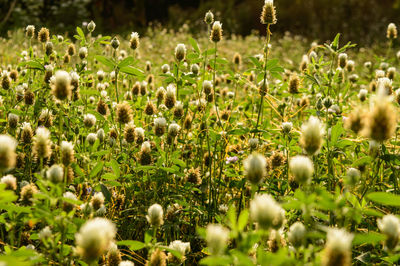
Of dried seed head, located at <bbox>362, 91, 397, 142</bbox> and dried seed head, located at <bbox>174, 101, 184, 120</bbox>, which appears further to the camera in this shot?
dried seed head, located at <bbox>174, 101, 184, 120</bbox>

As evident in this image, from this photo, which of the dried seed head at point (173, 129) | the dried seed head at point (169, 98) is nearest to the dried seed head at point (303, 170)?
the dried seed head at point (173, 129)

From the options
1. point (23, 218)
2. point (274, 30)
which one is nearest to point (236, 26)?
point (274, 30)

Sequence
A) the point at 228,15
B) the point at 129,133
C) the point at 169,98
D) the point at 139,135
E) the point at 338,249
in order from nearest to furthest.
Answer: the point at 338,249 → the point at 129,133 → the point at 139,135 → the point at 169,98 → the point at 228,15

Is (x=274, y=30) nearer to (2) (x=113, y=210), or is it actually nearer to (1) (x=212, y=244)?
(2) (x=113, y=210)

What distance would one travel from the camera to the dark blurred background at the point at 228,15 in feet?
35.5

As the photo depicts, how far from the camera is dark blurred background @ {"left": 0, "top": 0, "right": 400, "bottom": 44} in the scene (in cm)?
1082

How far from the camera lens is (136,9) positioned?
1259cm

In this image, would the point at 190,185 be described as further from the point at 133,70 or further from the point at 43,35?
the point at 43,35

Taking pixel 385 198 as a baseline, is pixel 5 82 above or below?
above

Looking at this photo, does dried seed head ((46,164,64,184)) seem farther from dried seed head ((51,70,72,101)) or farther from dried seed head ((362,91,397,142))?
dried seed head ((362,91,397,142))

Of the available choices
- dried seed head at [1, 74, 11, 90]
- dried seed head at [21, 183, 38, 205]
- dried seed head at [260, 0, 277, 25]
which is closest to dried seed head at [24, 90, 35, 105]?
dried seed head at [1, 74, 11, 90]

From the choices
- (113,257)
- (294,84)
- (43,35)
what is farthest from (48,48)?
(113,257)

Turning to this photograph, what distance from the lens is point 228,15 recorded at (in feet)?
43.1

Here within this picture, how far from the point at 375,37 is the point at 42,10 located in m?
8.94
